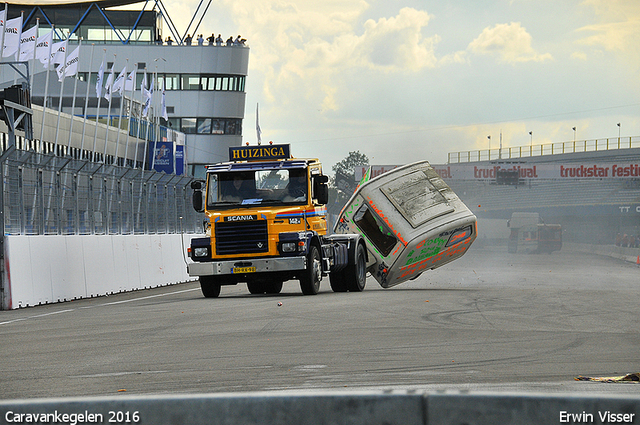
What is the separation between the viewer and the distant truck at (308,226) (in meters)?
17.0

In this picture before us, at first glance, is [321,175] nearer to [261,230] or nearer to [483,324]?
[261,230]

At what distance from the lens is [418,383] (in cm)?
650

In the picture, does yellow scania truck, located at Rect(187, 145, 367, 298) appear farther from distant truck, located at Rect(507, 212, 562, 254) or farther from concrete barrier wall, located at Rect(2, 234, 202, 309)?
distant truck, located at Rect(507, 212, 562, 254)

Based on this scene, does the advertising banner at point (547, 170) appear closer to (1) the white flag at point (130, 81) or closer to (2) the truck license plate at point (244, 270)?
(1) the white flag at point (130, 81)

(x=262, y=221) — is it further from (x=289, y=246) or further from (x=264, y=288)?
Result: (x=264, y=288)

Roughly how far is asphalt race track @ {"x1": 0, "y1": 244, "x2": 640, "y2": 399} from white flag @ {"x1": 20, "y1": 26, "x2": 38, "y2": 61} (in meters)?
21.8

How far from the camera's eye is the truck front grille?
17.0 m

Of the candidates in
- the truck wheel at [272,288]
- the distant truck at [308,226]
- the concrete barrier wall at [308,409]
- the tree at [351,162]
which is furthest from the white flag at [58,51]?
the tree at [351,162]

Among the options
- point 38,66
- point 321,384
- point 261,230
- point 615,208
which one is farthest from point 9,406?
point 615,208

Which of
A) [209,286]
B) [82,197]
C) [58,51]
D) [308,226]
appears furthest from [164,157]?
[308,226]

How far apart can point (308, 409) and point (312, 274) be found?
47.3 ft

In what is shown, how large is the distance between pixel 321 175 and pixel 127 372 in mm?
10450

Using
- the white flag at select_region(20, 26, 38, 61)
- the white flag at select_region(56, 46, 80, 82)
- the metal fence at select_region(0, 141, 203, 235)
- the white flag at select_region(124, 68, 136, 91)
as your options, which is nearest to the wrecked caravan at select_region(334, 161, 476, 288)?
the metal fence at select_region(0, 141, 203, 235)

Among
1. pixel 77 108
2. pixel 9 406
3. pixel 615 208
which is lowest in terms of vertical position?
pixel 615 208
